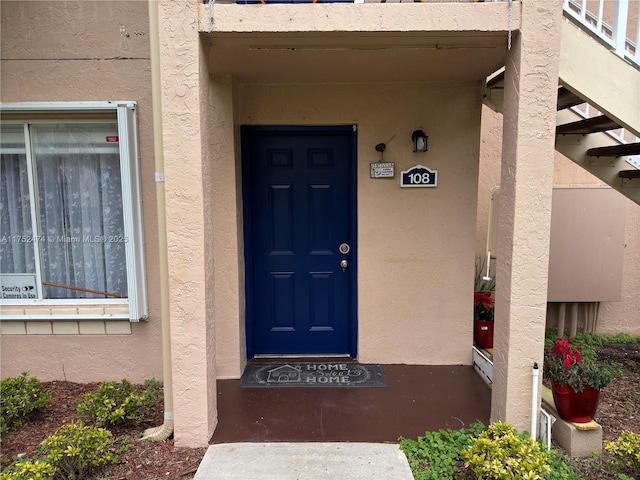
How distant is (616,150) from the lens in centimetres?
353

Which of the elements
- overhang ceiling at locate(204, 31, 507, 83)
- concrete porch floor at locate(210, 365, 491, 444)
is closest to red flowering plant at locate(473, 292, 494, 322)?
concrete porch floor at locate(210, 365, 491, 444)

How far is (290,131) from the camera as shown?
4.13 meters

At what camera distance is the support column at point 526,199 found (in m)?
2.70

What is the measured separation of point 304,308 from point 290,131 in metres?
1.82

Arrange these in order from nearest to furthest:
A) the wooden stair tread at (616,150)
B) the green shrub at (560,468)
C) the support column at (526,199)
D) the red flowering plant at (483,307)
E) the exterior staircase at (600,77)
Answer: the green shrub at (560,468)
the support column at (526,199)
the exterior staircase at (600,77)
the wooden stair tread at (616,150)
the red flowering plant at (483,307)

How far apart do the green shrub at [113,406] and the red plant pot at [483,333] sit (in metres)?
3.21

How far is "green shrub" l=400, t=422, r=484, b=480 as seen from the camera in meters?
2.63

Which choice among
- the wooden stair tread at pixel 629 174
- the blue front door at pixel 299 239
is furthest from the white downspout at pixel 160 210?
the wooden stair tread at pixel 629 174

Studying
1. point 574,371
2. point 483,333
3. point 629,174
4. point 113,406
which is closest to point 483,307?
point 483,333

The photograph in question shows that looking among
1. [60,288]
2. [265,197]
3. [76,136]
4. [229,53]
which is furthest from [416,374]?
[76,136]

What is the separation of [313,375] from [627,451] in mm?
2430

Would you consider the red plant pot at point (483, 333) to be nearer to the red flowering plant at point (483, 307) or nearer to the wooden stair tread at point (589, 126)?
the red flowering plant at point (483, 307)

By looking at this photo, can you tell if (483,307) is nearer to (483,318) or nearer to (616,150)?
(483,318)

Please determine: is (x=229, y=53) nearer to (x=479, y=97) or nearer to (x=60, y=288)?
(x=479, y=97)
